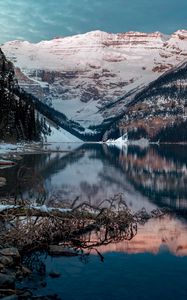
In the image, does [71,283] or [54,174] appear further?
[54,174]

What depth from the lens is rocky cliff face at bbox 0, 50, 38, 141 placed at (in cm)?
14412

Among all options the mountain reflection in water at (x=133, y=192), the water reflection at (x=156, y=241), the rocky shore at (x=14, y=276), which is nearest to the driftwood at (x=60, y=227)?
the water reflection at (x=156, y=241)

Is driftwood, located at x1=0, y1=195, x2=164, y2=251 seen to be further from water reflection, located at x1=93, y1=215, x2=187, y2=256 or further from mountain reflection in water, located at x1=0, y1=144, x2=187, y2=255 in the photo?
mountain reflection in water, located at x1=0, y1=144, x2=187, y2=255

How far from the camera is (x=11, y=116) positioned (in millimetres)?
152875

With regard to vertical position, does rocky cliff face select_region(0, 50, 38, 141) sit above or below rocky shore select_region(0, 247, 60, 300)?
above

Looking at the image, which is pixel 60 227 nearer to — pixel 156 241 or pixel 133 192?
pixel 156 241

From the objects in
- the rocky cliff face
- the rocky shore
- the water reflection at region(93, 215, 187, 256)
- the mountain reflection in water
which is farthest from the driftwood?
the rocky cliff face

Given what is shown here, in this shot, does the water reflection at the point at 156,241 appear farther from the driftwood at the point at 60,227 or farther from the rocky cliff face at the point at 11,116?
the rocky cliff face at the point at 11,116

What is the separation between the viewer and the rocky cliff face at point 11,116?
14412 cm

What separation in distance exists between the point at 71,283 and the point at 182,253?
8675 mm

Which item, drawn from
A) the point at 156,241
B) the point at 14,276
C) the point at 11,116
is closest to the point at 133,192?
the point at 156,241

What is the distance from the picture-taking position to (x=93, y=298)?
22125mm

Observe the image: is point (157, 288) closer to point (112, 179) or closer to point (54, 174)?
point (112, 179)

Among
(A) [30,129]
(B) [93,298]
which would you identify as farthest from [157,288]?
(A) [30,129]
